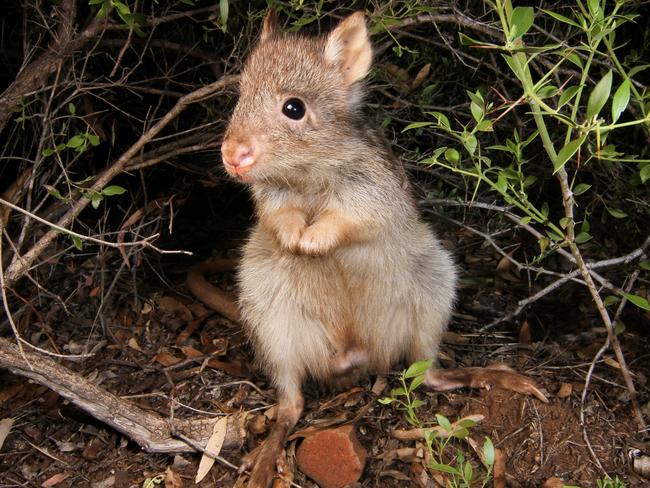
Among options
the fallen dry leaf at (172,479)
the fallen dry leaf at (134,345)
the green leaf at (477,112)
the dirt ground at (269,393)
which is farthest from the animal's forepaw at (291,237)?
the fallen dry leaf at (134,345)

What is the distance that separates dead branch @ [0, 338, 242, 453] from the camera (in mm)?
2986

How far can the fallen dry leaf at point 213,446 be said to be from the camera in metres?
3.46

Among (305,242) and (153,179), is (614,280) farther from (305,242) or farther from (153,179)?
(153,179)

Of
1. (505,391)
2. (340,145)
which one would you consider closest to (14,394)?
(340,145)

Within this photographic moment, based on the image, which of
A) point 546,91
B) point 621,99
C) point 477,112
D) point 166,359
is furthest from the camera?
point 166,359

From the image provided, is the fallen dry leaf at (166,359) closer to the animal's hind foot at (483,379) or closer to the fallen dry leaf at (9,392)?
the fallen dry leaf at (9,392)

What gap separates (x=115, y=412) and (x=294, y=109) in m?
1.55

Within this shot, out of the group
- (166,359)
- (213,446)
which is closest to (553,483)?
(213,446)

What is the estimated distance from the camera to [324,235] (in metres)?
3.31

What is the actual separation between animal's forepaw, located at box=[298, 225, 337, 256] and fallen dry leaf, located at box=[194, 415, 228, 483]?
985mm

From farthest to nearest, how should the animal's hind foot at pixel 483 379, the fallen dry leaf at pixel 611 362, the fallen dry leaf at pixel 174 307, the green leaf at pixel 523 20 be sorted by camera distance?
the fallen dry leaf at pixel 174 307 < the fallen dry leaf at pixel 611 362 < the animal's hind foot at pixel 483 379 < the green leaf at pixel 523 20

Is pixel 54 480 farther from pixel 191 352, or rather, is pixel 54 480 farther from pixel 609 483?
pixel 609 483

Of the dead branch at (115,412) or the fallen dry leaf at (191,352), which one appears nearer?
the dead branch at (115,412)

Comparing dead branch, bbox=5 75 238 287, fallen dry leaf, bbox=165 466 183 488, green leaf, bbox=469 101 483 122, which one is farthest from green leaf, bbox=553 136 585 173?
fallen dry leaf, bbox=165 466 183 488
